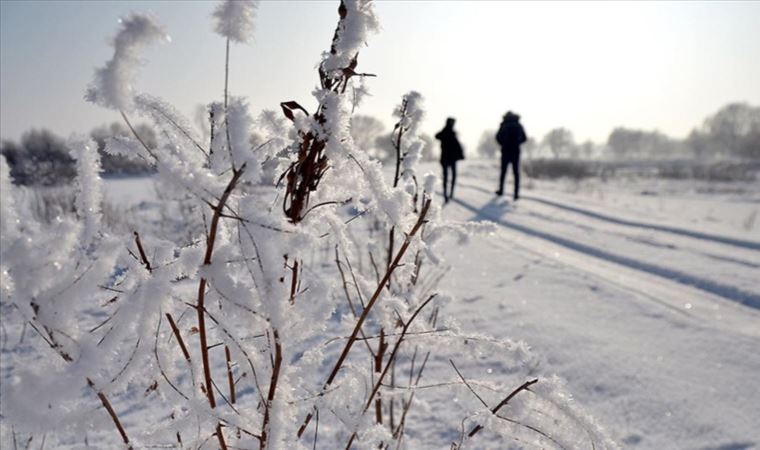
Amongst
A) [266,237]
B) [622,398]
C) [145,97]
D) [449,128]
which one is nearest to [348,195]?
[266,237]

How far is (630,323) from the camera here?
2.96 m

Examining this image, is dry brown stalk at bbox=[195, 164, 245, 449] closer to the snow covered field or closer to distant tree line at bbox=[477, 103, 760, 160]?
the snow covered field

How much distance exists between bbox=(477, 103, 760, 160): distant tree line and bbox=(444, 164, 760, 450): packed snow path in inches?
2898

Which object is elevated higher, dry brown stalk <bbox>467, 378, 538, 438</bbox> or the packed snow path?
dry brown stalk <bbox>467, 378, 538, 438</bbox>

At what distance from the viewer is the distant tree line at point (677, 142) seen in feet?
256

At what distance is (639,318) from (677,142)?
12511 centimetres

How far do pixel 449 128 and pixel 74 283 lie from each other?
10.9 metres

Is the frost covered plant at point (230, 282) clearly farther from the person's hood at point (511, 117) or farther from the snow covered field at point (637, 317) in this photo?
the person's hood at point (511, 117)

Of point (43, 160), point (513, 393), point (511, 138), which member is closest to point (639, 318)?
point (513, 393)

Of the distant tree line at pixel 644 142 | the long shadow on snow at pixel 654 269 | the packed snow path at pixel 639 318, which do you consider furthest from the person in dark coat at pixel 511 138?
the distant tree line at pixel 644 142

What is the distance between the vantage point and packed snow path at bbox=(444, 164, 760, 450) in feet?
6.36

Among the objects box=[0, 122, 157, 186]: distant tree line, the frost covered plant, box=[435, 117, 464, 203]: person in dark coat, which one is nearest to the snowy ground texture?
the frost covered plant

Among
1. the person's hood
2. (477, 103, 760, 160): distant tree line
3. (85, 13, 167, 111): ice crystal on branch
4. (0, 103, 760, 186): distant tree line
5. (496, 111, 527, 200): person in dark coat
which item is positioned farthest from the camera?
(477, 103, 760, 160): distant tree line

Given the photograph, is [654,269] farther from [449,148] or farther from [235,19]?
[449,148]
